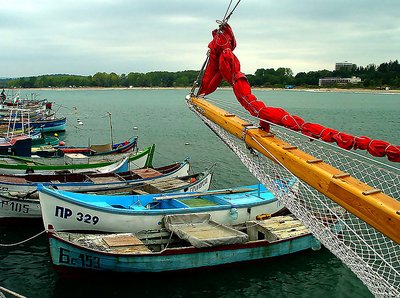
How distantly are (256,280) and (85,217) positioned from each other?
6.43 meters

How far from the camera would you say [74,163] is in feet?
94.1

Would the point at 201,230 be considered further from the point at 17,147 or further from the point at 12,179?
the point at 17,147

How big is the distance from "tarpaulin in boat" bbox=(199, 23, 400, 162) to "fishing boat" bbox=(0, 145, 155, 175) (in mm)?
16710

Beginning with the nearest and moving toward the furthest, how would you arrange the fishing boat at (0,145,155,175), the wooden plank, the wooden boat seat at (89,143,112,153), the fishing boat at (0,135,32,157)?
the wooden plank
the fishing boat at (0,145,155,175)
the fishing boat at (0,135,32,157)
the wooden boat seat at (89,143,112,153)

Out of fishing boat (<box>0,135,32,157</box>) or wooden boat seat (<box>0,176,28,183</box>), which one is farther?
fishing boat (<box>0,135,32,157</box>)

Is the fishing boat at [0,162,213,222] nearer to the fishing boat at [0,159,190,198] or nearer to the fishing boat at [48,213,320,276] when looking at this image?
the fishing boat at [0,159,190,198]

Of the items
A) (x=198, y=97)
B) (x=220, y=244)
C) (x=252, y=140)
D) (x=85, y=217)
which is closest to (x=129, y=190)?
(x=85, y=217)

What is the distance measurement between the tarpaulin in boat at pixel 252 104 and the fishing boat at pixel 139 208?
6.84 meters

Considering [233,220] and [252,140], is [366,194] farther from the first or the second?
[233,220]

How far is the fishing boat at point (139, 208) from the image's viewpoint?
15922 millimetres

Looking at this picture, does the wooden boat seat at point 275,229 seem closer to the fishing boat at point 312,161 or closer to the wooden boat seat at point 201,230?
the wooden boat seat at point 201,230

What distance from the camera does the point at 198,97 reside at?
11781mm

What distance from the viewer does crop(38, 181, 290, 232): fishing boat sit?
15922 millimetres

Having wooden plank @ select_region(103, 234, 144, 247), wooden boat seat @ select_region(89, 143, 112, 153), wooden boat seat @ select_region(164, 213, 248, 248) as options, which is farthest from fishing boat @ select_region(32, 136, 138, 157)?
wooden plank @ select_region(103, 234, 144, 247)
